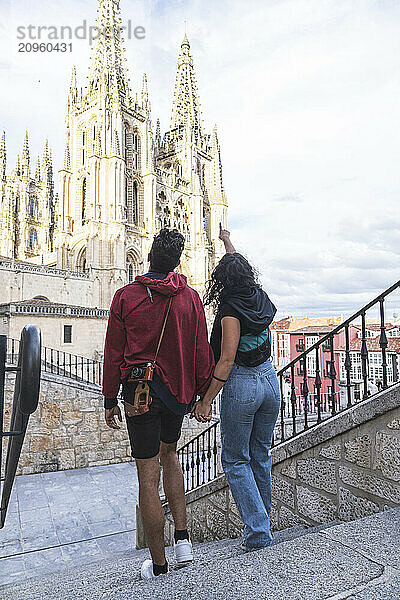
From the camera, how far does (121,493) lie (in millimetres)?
9312

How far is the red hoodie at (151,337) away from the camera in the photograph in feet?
8.68

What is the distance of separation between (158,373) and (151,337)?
0.25m

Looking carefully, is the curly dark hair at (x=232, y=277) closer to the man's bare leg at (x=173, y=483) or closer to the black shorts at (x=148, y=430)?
the black shorts at (x=148, y=430)

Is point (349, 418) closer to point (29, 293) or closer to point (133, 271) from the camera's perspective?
point (29, 293)

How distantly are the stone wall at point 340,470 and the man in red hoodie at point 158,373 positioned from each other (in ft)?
4.35

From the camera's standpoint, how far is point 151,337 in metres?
2.65

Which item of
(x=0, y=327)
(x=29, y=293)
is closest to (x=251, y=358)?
(x=0, y=327)

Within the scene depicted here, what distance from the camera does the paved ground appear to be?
619 centimetres

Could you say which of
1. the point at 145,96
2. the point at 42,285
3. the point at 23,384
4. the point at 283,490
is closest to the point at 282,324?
the point at 42,285

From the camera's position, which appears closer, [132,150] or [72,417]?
[72,417]

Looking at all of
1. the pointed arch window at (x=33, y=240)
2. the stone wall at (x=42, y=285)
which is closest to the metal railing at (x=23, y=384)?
the stone wall at (x=42, y=285)

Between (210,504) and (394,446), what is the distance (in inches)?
95.7

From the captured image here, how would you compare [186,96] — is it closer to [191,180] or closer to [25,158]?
[191,180]

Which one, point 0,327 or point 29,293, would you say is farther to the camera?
point 29,293
